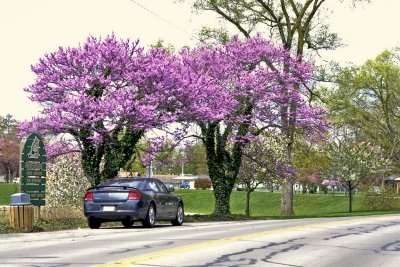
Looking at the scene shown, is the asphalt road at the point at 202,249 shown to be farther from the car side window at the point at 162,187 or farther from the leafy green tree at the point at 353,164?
the leafy green tree at the point at 353,164

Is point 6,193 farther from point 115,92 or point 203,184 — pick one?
point 115,92

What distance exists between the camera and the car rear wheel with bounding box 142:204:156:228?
799 inches

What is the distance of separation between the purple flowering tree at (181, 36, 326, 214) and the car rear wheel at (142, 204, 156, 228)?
12.5m

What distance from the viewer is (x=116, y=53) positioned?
27.3 meters

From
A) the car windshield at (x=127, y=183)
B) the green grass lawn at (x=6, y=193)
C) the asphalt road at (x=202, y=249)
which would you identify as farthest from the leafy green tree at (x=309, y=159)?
the green grass lawn at (x=6, y=193)

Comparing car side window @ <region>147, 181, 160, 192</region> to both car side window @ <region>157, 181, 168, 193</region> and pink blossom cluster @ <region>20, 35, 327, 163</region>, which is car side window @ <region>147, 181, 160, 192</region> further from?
pink blossom cluster @ <region>20, 35, 327, 163</region>

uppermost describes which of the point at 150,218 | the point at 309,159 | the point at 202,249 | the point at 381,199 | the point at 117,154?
the point at 309,159

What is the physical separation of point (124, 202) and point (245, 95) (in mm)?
14691

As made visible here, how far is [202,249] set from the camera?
497 inches

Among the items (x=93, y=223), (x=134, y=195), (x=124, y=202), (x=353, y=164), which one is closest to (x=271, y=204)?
(x=353, y=164)

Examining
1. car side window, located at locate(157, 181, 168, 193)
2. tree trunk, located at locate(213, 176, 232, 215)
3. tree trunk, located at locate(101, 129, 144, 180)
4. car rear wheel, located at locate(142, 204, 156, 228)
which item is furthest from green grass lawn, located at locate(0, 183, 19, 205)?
car rear wheel, located at locate(142, 204, 156, 228)

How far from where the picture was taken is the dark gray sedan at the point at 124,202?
1977cm

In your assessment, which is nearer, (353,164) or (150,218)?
(150,218)

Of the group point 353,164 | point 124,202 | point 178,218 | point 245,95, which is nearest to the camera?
point 124,202
